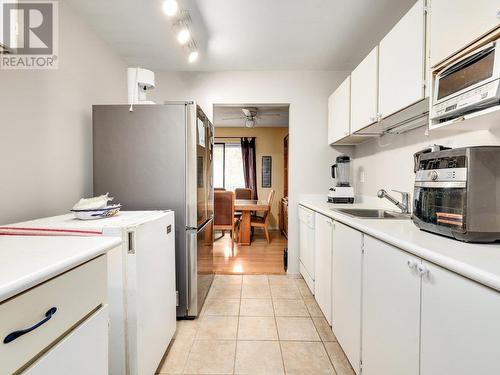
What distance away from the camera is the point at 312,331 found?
72.5 inches

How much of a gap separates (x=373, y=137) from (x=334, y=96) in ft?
2.00

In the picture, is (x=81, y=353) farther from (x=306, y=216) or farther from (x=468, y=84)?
(x=306, y=216)

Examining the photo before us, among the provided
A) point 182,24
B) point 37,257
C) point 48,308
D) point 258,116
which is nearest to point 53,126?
point 182,24

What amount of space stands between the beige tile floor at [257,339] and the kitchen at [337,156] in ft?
0.05

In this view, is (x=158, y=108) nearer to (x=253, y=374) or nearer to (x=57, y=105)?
(x=57, y=105)

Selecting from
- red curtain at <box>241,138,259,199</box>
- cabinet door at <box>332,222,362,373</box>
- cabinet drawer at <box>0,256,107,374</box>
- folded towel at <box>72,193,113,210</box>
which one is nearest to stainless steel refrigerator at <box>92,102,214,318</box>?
folded towel at <box>72,193,113,210</box>

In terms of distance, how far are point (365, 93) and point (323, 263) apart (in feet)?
4.48

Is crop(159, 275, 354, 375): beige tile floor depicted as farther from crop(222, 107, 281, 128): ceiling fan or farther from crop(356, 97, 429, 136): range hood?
crop(222, 107, 281, 128): ceiling fan

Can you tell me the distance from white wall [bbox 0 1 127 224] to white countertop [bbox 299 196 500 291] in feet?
6.50

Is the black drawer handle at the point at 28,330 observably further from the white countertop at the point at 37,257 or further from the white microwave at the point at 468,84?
the white microwave at the point at 468,84

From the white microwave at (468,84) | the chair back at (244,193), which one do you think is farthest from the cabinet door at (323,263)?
the chair back at (244,193)

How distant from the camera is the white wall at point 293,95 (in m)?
2.91

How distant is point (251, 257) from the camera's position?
12.0 feet

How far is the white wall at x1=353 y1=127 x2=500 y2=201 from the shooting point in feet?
4.52
